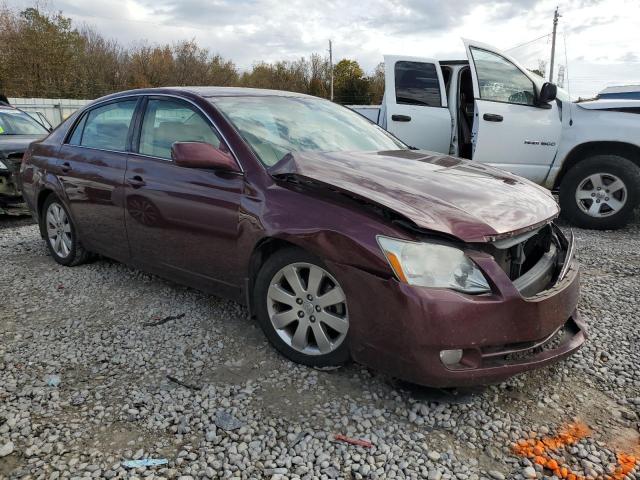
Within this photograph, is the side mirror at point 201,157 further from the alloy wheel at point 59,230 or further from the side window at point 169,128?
the alloy wheel at point 59,230

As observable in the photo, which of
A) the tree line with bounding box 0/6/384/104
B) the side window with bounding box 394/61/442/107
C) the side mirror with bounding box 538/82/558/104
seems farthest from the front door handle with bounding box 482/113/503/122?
the tree line with bounding box 0/6/384/104

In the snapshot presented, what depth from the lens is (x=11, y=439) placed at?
226 cm

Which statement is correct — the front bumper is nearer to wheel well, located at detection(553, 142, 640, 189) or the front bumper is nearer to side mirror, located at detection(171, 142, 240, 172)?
side mirror, located at detection(171, 142, 240, 172)

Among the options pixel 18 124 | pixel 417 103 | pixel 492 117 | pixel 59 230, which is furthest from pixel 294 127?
pixel 18 124

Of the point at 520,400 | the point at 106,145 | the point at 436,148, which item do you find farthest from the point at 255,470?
the point at 436,148

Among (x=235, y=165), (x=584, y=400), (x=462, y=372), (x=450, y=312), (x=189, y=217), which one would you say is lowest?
(x=584, y=400)

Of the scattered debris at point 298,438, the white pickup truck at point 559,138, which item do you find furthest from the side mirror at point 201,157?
the white pickup truck at point 559,138

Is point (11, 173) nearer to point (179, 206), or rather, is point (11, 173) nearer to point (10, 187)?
point (10, 187)

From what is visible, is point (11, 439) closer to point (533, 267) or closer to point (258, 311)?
point (258, 311)

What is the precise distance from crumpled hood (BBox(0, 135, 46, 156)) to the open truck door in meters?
6.08

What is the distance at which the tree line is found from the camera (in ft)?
95.1

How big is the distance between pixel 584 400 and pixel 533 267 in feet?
2.35

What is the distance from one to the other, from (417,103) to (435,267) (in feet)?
16.8

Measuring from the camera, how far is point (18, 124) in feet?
27.3
